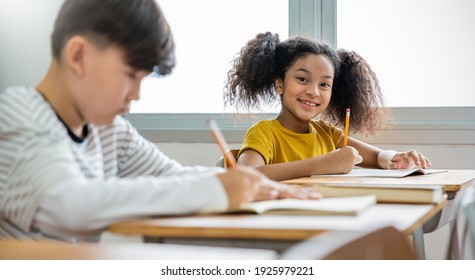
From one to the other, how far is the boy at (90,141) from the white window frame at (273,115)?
88 cm

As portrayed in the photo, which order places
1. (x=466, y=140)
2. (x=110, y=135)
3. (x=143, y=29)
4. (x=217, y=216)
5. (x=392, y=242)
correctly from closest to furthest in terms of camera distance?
(x=392, y=242) < (x=217, y=216) < (x=143, y=29) < (x=110, y=135) < (x=466, y=140)

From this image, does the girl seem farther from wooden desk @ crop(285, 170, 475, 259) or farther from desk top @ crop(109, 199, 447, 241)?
desk top @ crop(109, 199, 447, 241)

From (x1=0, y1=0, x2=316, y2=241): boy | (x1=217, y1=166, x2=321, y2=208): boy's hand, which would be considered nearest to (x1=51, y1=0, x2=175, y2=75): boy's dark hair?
(x1=0, y1=0, x2=316, y2=241): boy

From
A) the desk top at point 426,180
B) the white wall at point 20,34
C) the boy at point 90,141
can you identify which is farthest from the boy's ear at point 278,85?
the boy at point 90,141

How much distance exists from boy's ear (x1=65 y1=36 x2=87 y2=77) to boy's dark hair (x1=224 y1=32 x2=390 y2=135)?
3.33ft

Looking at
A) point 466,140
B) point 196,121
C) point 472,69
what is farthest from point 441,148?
point 196,121

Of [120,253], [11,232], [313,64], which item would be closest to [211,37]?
[313,64]

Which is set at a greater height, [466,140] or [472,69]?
[472,69]

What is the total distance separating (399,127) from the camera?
6.32 ft

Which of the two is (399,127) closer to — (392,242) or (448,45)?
(448,45)

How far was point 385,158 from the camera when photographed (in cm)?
170

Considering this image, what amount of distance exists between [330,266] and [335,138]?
4.00 feet

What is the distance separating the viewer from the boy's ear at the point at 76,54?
33.4 inches

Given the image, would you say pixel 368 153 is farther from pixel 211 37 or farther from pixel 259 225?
pixel 259 225
